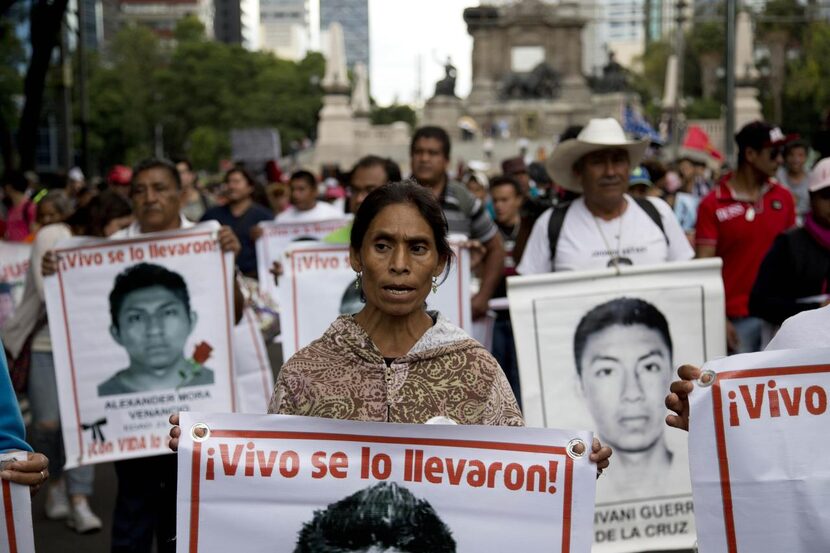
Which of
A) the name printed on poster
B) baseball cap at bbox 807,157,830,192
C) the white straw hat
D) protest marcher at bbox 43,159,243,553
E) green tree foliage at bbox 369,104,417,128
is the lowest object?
the name printed on poster

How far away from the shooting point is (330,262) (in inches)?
274

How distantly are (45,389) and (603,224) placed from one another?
3327 mm

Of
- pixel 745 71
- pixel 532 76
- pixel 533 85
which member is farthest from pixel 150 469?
pixel 532 76

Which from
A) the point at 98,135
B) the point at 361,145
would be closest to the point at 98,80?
the point at 98,135

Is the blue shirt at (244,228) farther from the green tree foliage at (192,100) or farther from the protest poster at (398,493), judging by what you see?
the green tree foliage at (192,100)

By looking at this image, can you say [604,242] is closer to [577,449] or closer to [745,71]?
[577,449]

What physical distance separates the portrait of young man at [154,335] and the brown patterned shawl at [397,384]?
316 cm

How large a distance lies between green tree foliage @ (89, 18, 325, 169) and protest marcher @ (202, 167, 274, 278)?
78298 mm

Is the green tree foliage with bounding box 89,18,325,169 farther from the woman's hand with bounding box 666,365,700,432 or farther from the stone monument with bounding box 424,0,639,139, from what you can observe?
the woman's hand with bounding box 666,365,700,432

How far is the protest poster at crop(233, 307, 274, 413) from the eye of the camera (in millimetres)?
6668

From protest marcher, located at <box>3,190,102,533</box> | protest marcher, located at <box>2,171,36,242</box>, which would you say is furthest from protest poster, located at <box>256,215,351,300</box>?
protest marcher, located at <box>2,171,36,242</box>

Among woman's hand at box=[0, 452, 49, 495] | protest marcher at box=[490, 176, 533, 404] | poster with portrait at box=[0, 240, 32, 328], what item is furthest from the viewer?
poster with portrait at box=[0, 240, 32, 328]

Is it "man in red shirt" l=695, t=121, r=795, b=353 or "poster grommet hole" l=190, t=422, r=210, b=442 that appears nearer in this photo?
"poster grommet hole" l=190, t=422, r=210, b=442

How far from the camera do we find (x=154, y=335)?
6520mm
